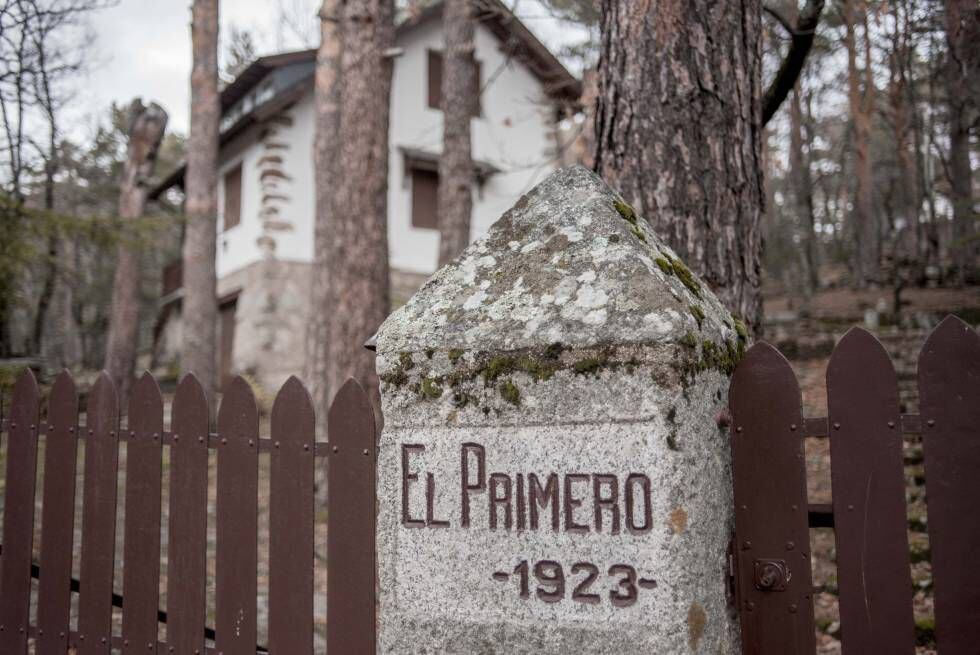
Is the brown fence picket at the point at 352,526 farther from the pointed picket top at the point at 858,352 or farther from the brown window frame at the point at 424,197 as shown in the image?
the brown window frame at the point at 424,197

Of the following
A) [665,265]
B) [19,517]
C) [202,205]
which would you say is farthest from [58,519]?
[202,205]

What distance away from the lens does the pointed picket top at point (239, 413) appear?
2.85m

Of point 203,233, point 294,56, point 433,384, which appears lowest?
point 433,384

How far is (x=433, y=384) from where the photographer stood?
6.71ft

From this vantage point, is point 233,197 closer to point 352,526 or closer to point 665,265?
point 352,526

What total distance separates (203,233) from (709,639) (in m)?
10.1

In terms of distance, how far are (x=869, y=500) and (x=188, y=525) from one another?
2.33 metres

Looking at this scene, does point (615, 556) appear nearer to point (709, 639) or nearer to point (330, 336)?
point (709, 639)

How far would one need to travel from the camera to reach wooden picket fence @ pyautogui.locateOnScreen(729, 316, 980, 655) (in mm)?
1859

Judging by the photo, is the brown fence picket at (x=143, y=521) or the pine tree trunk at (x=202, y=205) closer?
the brown fence picket at (x=143, y=521)

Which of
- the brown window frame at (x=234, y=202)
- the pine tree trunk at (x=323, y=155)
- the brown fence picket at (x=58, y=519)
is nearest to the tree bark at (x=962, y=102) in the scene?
the pine tree trunk at (x=323, y=155)

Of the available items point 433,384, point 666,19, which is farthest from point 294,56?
point 433,384

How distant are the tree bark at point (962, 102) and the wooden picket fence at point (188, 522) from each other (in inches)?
239

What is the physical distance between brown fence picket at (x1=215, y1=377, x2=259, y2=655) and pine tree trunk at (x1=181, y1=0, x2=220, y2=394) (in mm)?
8195
